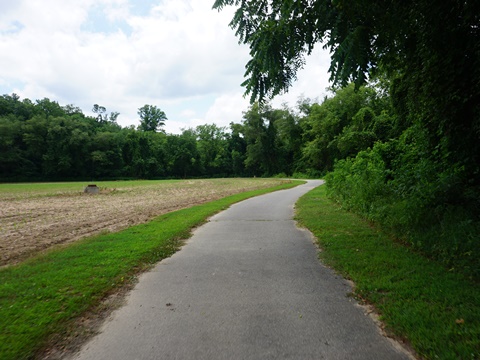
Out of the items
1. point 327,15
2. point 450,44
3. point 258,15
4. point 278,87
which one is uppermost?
point 258,15

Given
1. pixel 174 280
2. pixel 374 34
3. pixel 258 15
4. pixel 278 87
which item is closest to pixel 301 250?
pixel 174 280

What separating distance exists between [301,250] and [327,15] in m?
4.76

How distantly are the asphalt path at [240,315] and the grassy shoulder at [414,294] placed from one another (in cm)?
26

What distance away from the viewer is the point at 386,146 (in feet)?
33.7

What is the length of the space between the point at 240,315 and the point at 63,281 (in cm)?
301

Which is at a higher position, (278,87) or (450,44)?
(450,44)

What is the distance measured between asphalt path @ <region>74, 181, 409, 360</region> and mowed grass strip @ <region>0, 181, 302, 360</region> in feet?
1.56

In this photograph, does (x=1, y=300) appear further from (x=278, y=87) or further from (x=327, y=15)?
(x=327, y=15)

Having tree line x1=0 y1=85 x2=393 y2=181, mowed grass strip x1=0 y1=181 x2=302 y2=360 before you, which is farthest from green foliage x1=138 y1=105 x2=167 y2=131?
mowed grass strip x1=0 y1=181 x2=302 y2=360

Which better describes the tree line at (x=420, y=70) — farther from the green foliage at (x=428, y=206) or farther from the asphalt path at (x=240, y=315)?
the asphalt path at (x=240, y=315)

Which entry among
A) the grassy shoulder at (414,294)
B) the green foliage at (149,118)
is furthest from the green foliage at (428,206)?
the green foliage at (149,118)

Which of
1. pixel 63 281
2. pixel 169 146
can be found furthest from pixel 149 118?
pixel 63 281

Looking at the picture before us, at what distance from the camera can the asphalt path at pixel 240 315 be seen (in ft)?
9.13

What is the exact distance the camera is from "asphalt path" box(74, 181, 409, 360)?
278 cm
